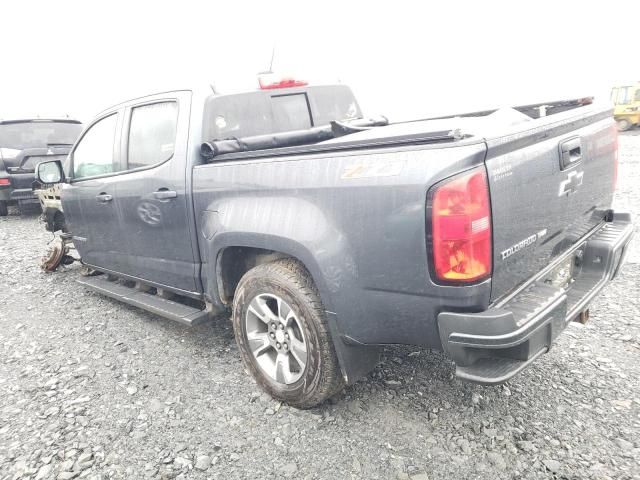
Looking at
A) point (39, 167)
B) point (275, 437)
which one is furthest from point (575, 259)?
point (39, 167)

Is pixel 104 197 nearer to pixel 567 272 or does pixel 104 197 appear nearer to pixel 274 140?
pixel 274 140

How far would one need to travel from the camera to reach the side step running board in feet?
10.0

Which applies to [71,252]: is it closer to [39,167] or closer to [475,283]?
[39,167]

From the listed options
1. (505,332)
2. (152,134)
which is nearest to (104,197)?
(152,134)

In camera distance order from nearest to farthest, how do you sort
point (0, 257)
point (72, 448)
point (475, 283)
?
point (475, 283) < point (72, 448) < point (0, 257)

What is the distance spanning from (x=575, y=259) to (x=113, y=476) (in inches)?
105

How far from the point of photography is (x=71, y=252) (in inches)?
205

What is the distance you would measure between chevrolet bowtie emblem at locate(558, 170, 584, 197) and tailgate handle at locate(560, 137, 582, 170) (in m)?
0.06

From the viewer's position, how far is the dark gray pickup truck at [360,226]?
1822 mm

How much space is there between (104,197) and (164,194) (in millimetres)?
920

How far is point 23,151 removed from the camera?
7.88 m

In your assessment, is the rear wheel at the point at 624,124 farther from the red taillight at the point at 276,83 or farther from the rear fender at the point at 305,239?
the rear fender at the point at 305,239

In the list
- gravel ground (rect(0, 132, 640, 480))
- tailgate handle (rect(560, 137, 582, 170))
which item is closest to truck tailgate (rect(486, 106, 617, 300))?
tailgate handle (rect(560, 137, 582, 170))

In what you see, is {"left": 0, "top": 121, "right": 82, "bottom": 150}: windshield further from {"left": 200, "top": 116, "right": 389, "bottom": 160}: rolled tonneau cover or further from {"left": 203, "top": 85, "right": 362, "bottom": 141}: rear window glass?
{"left": 200, "top": 116, "right": 389, "bottom": 160}: rolled tonneau cover
